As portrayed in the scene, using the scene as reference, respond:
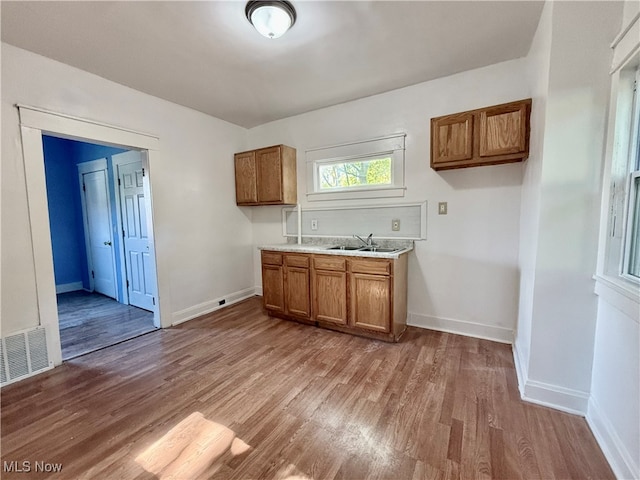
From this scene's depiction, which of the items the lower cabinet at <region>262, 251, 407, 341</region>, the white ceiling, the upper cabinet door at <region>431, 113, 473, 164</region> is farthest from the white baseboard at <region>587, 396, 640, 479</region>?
the white ceiling

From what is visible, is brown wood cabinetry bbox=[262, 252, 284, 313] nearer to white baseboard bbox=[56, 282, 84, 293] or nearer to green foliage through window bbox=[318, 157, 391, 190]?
green foliage through window bbox=[318, 157, 391, 190]

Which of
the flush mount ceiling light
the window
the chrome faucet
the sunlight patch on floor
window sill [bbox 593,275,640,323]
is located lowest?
the sunlight patch on floor

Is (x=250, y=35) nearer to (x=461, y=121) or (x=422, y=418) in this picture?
(x=461, y=121)

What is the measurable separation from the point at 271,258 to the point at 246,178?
1.34m

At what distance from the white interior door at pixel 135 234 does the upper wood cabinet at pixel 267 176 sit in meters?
1.28

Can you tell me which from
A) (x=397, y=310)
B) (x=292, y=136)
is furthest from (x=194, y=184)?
(x=397, y=310)

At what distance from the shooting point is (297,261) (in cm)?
319

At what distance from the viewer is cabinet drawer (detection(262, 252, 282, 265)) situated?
3334 millimetres

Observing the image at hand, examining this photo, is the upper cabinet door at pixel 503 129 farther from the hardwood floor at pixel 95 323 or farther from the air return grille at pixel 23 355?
the air return grille at pixel 23 355

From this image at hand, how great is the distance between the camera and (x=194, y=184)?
354cm

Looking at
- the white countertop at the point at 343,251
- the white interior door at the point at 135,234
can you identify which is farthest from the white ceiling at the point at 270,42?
the white countertop at the point at 343,251

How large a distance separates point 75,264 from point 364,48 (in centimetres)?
574

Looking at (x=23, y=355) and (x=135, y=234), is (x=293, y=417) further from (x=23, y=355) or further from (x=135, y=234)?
(x=135, y=234)

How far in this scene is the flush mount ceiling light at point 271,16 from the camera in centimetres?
173
